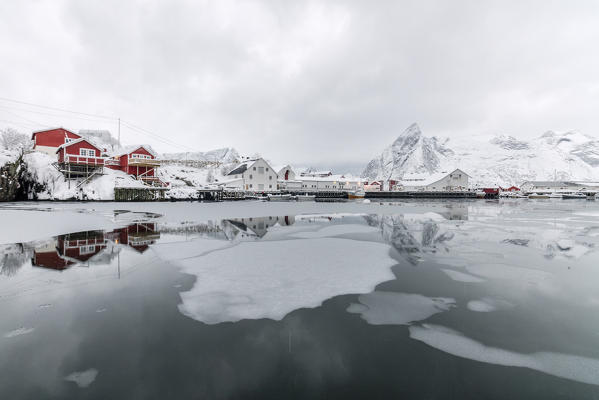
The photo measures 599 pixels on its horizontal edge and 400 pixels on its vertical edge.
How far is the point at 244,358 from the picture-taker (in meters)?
3.56

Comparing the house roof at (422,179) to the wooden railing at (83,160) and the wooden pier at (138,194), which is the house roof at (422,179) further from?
the wooden railing at (83,160)

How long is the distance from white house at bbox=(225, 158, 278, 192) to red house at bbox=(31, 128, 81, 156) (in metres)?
30.7

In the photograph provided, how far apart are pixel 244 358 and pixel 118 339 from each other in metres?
1.93

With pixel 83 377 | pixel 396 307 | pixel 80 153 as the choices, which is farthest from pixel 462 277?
pixel 80 153

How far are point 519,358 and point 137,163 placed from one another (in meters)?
57.0

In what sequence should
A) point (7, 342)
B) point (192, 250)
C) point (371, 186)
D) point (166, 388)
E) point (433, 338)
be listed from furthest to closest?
1. point (371, 186)
2. point (192, 250)
3. point (433, 338)
4. point (7, 342)
5. point (166, 388)

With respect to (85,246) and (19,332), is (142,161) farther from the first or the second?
(19,332)

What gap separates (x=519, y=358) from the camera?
3.64 m

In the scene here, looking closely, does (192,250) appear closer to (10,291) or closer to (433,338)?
(10,291)

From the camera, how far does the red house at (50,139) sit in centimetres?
4400

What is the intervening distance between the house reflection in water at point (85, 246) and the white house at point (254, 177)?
52782mm

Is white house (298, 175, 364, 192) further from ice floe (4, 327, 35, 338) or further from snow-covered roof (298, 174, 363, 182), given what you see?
ice floe (4, 327, 35, 338)

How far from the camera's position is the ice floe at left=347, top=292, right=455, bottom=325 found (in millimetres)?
4785

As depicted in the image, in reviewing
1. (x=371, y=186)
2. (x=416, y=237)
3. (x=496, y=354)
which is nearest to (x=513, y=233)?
(x=416, y=237)
